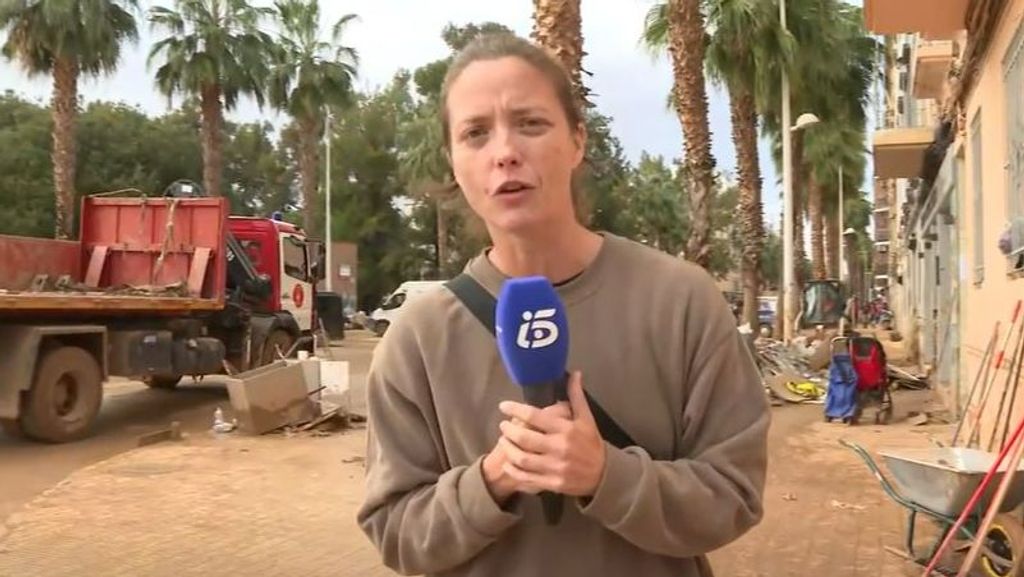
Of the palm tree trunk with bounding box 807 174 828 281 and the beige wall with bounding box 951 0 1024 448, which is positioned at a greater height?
the palm tree trunk with bounding box 807 174 828 281

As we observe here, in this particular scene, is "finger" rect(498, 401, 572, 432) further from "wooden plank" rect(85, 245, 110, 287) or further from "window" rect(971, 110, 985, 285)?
"wooden plank" rect(85, 245, 110, 287)

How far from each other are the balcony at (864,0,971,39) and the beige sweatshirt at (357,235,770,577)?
817 cm

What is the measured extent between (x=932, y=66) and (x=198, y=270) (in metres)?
10.1

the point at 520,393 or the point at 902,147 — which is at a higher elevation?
the point at 902,147

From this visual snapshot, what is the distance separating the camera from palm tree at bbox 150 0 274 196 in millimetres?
30484

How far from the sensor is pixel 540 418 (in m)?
1.41

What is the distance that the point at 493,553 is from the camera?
169 cm

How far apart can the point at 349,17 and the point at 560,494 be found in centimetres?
4033

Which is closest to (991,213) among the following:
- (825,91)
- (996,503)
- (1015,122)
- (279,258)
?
(1015,122)

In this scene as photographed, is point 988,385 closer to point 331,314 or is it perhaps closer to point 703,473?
point 703,473

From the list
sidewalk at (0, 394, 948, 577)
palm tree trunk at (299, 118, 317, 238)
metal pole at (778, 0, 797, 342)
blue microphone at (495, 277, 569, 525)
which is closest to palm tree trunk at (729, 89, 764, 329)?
metal pole at (778, 0, 797, 342)

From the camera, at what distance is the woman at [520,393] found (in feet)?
5.30

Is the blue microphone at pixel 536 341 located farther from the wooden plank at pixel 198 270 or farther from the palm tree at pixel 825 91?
the palm tree at pixel 825 91

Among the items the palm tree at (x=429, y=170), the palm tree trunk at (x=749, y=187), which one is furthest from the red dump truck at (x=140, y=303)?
the palm tree trunk at (x=749, y=187)
